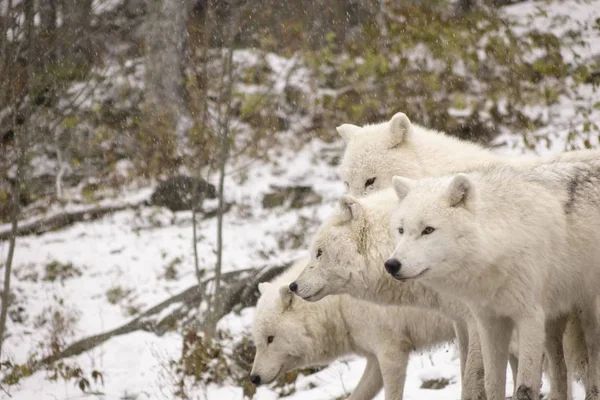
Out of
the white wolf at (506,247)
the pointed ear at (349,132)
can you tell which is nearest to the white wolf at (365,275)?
the white wolf at (506,247)

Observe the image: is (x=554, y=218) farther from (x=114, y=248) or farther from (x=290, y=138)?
(x=290, y=138)

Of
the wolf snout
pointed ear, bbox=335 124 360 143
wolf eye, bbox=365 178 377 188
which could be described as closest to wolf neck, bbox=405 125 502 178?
wolf eye, bbox=365 178 377 188

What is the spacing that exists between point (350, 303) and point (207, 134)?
27.2 ft

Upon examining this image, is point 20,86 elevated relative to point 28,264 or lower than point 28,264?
elevated

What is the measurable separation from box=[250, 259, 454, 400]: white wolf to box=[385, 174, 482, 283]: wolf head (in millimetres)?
1422

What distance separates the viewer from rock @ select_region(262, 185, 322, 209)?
13.4m

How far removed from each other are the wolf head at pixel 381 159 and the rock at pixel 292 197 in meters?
7.04

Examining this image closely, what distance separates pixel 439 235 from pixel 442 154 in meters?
1.85

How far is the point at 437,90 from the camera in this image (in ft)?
46.0

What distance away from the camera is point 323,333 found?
20.7 feet

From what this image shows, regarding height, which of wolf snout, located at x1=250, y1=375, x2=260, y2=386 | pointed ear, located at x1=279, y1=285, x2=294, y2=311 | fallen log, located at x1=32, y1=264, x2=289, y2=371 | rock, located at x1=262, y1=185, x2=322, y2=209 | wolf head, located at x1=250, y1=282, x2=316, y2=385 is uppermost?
pointed ear, located at x1=279, y1=285, x2=294, y2=311

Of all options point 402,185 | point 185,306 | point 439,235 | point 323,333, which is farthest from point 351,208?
point 185,306

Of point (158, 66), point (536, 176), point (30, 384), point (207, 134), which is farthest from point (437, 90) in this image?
point (536, 176)

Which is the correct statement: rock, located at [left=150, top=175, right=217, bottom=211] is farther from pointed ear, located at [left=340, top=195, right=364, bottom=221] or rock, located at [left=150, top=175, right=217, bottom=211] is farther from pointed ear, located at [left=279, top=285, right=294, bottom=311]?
pointed ear, located at [left=340, top=195, right=364, bottom=221]
